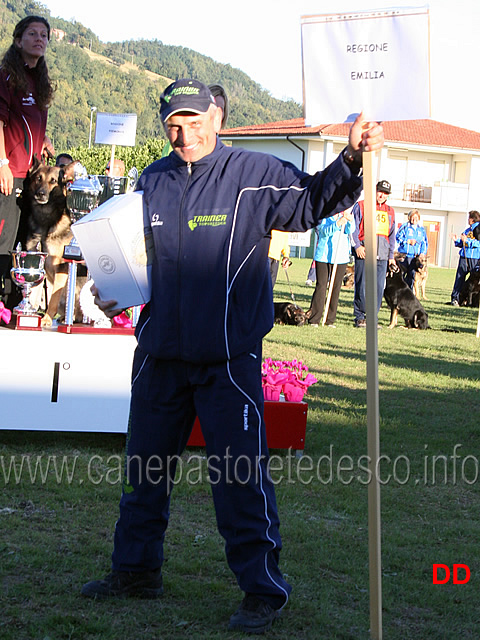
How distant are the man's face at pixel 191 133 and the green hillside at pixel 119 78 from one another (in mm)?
89729

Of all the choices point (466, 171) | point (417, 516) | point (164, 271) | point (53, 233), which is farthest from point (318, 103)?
point (466, 171)

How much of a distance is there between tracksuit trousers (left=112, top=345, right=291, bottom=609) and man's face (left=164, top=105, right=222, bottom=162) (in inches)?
30.8

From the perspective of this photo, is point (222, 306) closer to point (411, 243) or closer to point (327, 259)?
point (327, 259)

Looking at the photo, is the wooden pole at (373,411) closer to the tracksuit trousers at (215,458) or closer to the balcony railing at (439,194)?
the tracksuit trousers at (215,458)

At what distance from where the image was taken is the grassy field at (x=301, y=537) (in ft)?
10.5

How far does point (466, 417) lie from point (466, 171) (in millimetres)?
50423

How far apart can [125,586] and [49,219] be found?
12.5 ft

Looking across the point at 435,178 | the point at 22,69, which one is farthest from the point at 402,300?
the point at 435,178

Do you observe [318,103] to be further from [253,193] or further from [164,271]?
[164,271]

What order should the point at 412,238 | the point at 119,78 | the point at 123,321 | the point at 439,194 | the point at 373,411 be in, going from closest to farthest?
the point at 373,411
the point at 123,321
the point at 412,238
the point at 439,194
the point at 119,78

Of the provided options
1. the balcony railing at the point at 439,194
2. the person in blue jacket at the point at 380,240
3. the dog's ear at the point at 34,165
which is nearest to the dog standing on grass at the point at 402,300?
the person in blue jacket at the point at 380,240

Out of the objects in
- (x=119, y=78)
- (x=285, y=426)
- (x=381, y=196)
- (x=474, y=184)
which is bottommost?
(x=285, y=426)

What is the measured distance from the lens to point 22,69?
232 inches

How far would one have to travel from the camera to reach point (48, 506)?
14.3ft
